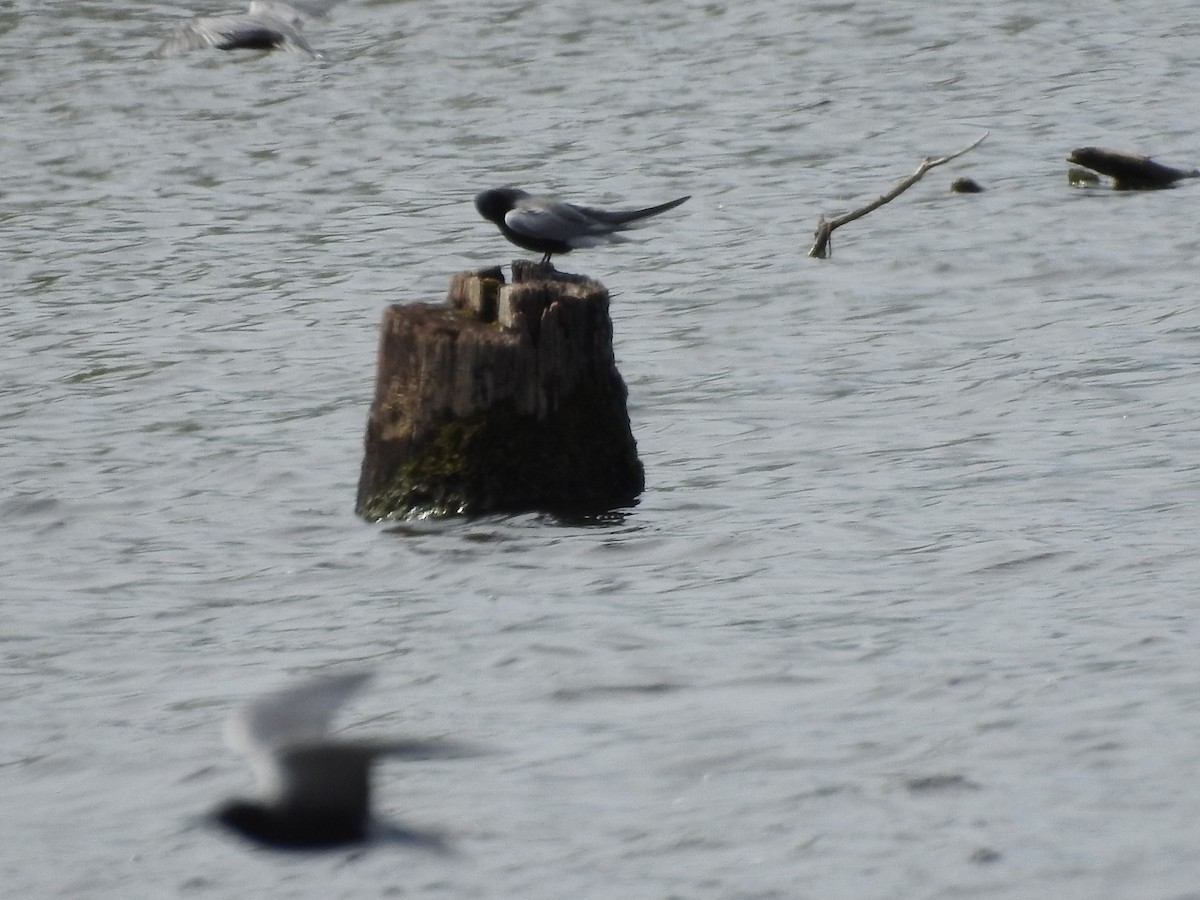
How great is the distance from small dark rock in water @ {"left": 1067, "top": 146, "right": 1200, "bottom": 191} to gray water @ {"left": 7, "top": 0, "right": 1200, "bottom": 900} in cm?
21

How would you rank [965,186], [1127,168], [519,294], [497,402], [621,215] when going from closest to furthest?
1. [519,294]
2. [497,402]
3. [621,215]
4. [1127,168]
5. [965,186]

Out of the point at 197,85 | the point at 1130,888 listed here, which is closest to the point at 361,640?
the point at 1130,888

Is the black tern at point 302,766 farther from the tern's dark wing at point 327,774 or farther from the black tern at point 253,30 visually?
the black tern at point 253,30

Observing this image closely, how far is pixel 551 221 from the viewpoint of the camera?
8.77m

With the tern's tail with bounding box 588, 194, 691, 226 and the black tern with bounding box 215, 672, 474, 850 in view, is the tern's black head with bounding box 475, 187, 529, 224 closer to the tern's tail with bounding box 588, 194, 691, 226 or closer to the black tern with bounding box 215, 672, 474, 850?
the tern's tail with bounding box 588, 194, 691, 226

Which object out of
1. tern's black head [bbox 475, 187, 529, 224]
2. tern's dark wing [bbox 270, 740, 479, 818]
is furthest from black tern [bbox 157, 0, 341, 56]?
tern's dark wing [bbox 270, 740, 479, 818]

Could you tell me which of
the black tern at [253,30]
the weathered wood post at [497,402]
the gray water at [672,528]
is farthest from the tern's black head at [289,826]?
the black tern at [253,30]

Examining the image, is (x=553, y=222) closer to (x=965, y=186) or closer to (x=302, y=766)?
(x=302, y=766)

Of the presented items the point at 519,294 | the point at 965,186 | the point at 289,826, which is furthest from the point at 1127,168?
the point at 289,826

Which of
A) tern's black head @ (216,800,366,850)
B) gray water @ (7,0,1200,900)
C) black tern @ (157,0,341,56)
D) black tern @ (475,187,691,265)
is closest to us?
tern's black head @ (216,800,366,850)

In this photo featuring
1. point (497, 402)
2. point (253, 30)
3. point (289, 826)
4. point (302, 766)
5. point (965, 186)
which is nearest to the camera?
point (302, 766)

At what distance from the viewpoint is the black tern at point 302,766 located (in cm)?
435

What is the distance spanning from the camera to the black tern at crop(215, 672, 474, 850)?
435cm

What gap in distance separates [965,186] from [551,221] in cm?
656
